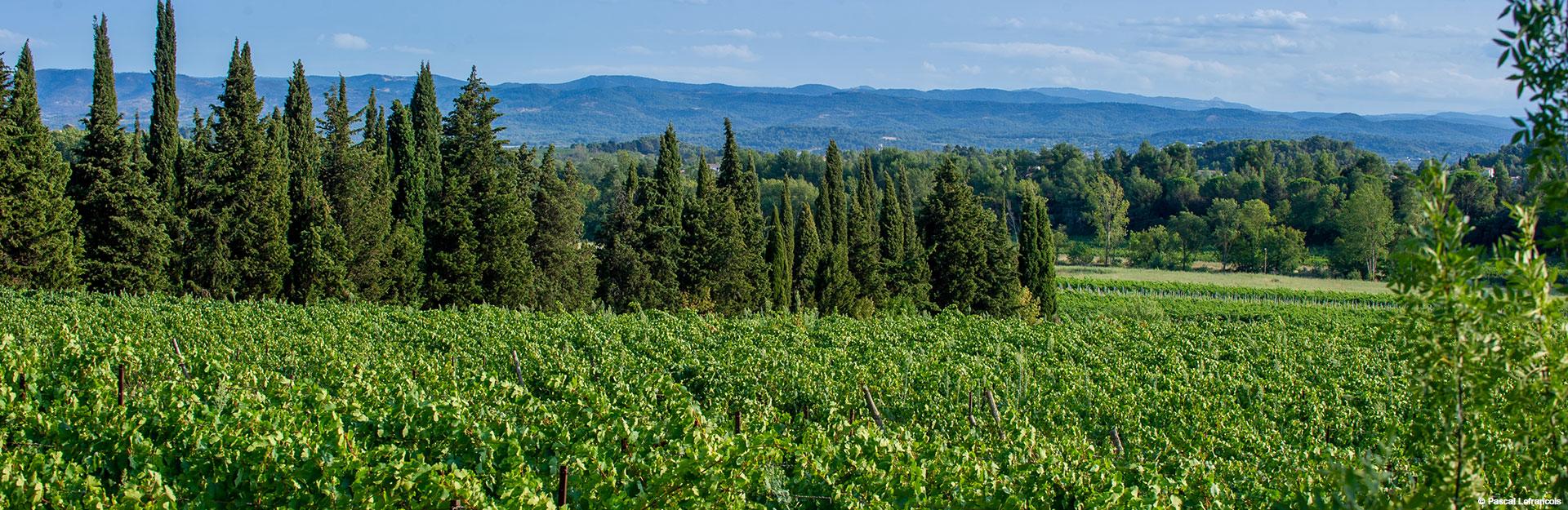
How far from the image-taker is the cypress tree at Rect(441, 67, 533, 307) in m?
31.9

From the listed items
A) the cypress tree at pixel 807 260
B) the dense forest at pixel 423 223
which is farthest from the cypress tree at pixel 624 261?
the cypress tree at pixel 807 260

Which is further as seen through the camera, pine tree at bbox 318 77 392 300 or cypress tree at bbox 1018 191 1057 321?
cypress tree at bbox 1018 191 1057 321

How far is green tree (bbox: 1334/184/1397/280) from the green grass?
273cm

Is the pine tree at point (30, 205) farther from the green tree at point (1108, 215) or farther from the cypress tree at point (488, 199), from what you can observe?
A: the green tree at point (1108, 215)

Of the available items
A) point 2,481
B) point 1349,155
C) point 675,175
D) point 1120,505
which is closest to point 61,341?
point 2,481

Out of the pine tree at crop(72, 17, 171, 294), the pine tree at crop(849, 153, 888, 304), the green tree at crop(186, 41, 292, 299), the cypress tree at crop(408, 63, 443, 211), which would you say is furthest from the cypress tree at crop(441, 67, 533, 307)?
the pine tree at crop(849, 153, 888, 304)

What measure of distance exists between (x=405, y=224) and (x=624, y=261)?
6890 mm

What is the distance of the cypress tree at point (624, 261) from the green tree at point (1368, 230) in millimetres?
55824

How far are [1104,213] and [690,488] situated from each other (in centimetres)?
8413

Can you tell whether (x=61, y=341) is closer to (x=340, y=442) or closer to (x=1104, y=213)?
(x=340, y=442)

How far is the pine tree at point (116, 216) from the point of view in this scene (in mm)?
29109

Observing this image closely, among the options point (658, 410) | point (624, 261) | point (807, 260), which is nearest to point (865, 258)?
point (807, 260)

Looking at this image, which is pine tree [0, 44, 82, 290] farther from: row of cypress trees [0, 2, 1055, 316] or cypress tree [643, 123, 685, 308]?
cypress tree [643, 123, 685, 308]

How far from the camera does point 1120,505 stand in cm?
739
